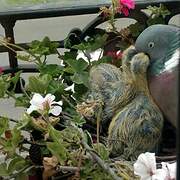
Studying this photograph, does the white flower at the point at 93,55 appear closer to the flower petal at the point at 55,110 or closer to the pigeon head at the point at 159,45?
the flower petal at the point at 55,110

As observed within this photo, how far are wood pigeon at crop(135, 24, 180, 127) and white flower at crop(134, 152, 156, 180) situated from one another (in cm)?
7

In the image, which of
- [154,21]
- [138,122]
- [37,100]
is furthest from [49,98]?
[154,21]

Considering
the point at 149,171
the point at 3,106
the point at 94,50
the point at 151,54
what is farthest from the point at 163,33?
the point at 3,106

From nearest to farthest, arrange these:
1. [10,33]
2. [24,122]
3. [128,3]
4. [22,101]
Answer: [24,122]
[22,101]
[128,3]
[10,33]

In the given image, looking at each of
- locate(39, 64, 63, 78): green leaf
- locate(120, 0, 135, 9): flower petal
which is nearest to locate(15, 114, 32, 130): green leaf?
locate(39, 64, 63, 78): green leaf

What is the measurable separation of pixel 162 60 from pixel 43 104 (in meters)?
0.28

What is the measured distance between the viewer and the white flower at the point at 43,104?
47.4 inches

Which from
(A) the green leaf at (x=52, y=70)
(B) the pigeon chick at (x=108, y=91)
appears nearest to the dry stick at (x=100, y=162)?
(B) the pigeon chick at (x=108, y=91)

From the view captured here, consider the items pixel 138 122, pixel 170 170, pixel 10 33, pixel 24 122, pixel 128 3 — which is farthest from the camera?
pixel 10 33

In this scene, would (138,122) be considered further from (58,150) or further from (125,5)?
(125,5)

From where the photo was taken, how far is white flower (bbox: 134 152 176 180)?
996 mm

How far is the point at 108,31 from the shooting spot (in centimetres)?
151

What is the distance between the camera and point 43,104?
47.4 inches

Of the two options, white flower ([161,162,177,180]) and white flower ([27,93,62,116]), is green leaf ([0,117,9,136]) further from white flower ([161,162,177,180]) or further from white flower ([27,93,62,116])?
white flower ([161,162,177,180])
